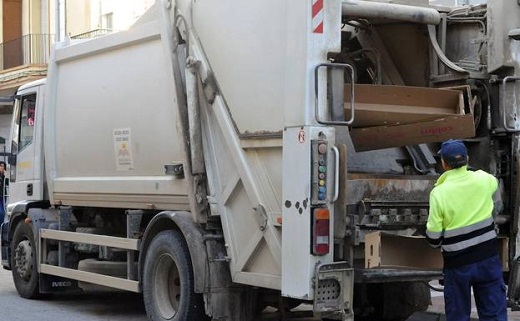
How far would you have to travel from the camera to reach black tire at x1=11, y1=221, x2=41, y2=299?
390 inches

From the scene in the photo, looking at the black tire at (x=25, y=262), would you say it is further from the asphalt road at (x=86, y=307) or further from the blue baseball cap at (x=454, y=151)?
the blue baseball cap at (x=454, y=151)

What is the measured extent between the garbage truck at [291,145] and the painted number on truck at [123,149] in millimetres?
20

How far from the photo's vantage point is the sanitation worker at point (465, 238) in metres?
5.91

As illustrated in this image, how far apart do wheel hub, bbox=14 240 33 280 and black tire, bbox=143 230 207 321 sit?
9.11 ft

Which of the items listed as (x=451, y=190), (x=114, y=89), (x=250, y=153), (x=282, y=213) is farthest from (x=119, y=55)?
(x=451, y=190)

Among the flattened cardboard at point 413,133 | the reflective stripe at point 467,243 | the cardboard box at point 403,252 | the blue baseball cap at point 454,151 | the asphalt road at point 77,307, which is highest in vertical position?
the flattened cardboard at point 413,133

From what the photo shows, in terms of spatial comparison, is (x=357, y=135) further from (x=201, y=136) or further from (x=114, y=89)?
(x=114, y=89)


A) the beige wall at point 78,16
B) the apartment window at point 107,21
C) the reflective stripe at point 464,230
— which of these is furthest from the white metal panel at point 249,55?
the beige wall at point 78,16

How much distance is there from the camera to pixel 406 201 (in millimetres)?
6562

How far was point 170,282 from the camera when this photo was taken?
297 inches

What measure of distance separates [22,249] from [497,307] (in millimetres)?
5896

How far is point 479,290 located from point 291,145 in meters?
1.55

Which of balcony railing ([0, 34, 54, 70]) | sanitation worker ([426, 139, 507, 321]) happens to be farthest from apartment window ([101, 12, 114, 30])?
sanitation worker ([426, 139, 507, 321])

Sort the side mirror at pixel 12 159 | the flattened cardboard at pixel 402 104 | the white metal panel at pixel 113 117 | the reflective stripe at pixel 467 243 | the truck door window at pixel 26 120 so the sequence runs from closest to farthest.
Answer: the reflective stripe at pixel 467 243 < the flattened cardboard at pixel 402 104 < the white metal panel at pixel 113 117 < the truck door window at pixel 26 120 < the side mirror at pixel 12 159
